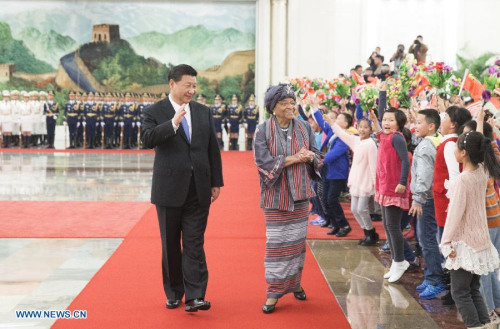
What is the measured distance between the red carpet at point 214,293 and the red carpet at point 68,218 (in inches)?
20.1

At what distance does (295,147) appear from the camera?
4.72 m

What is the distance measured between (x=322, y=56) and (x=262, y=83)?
7015mm

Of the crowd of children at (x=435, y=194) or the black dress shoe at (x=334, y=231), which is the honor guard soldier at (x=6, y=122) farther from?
the black dress shoe at (x=334, y=231)

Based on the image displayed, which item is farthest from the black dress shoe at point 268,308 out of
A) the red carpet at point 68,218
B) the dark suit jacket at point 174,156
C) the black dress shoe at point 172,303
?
the red carpet at point 68,218

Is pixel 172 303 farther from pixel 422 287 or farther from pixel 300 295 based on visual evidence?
pixel 422 287

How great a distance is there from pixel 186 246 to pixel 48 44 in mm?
23288

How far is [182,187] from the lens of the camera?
15.0 ft

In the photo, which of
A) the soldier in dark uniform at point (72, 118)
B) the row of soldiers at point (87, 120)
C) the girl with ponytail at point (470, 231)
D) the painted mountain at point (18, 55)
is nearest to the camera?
the girl with ponytail at point (470, 231)

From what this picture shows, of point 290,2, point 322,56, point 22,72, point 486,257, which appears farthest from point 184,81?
point 22,72

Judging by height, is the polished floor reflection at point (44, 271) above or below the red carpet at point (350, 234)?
above

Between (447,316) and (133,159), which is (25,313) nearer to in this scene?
(447,316)

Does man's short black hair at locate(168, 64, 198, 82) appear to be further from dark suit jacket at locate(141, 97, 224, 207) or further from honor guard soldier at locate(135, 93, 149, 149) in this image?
honor guard soldier at locate(135, 93, 149, 149)

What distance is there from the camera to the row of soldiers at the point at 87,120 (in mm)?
21266

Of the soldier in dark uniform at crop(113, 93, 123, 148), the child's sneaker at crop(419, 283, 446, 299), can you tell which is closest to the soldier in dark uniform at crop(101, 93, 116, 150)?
the soldier in dark uniform at crop(113, 93, 123, 148)
